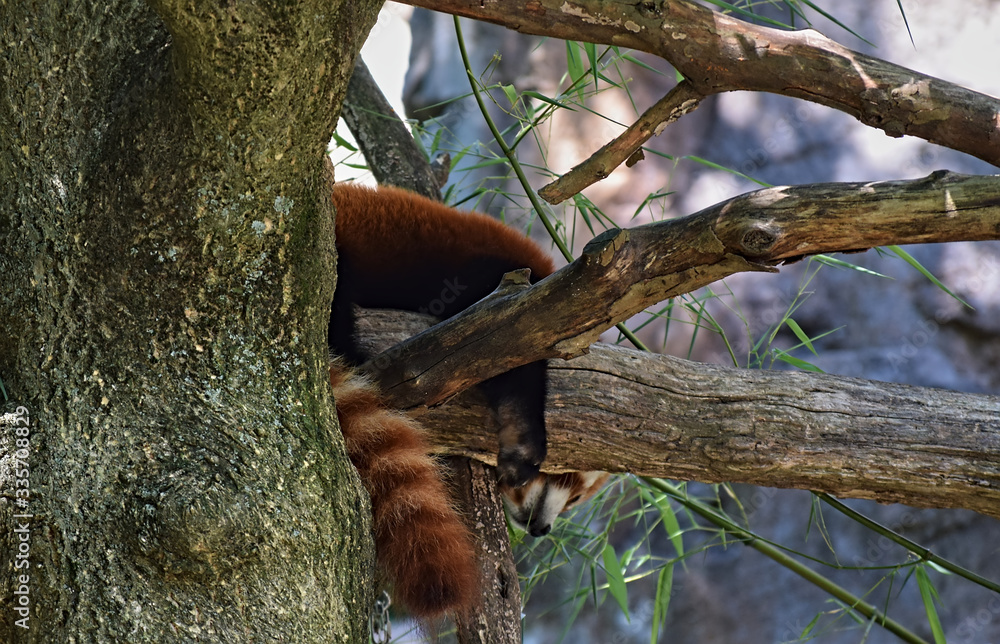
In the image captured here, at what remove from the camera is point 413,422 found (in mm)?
1606

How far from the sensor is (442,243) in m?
1.96

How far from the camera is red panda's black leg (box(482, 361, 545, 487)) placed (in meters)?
1.65

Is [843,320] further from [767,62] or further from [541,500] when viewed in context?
[767,62]

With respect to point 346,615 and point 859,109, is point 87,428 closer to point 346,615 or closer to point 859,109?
point 346,615

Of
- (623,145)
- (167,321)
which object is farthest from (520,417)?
(167,321)

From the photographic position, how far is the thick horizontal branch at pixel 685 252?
117 centimetres

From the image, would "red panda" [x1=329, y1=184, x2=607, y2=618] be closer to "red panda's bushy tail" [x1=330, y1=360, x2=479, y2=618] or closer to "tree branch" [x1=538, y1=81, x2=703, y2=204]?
"red panda's bushy tail" [x1=330, y1=360, x2=479, y2=618]

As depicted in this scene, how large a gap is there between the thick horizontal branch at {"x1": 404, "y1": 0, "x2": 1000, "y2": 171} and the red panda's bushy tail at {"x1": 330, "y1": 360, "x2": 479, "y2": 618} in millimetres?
724

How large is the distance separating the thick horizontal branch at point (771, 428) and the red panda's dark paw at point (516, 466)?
52mm

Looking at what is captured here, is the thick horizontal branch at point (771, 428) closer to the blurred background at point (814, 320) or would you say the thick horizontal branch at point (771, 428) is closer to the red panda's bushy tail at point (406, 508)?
the red panda's bushy tail at point (406, 508)

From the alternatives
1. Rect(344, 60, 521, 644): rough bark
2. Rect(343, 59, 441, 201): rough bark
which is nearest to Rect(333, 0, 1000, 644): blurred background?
Rect(343, 59, 441, 201): rough bark

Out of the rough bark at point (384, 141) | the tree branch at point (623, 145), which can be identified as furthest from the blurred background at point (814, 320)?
the tree branch at point (623, 145)

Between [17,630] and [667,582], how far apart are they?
1.58 metres

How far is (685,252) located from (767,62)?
1.05ft
